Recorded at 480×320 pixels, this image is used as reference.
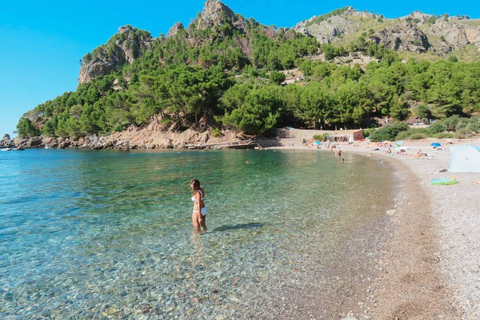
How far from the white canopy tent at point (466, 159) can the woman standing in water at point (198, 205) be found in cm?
1738

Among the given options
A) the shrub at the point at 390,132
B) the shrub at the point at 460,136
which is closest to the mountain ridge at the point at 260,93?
the shrub at the point at 390,132

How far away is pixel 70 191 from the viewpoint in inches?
703

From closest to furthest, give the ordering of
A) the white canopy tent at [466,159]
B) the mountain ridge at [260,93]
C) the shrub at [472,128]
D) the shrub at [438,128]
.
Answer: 1. the white canopy tent at [466,159]
2. the shrub at [472,128]
3. the shrub at [438,128]
4. the mountain ridge at [260,93]

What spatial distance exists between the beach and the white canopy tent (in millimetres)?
7003

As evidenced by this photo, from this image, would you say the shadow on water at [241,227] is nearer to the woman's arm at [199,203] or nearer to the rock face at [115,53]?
the woman's arm at [199,203]

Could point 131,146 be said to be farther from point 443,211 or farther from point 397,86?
point 397,86

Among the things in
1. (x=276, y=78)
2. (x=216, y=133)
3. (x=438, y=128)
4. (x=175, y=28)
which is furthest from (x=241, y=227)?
(x=175, y=28)

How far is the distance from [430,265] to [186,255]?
5819 millimetres

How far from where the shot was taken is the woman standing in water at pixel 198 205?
854 centimetres

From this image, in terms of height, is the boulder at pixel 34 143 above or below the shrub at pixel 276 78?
below

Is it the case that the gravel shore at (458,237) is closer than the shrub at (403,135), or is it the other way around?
the gravel shore at (458,237)

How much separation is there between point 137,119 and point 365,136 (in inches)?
2269

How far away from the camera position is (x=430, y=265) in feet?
20.3

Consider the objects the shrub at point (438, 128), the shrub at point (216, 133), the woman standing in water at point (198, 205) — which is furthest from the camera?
the shrub at point (216, 133)
